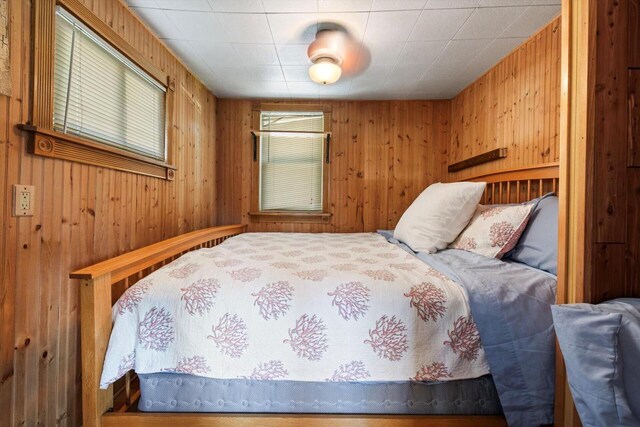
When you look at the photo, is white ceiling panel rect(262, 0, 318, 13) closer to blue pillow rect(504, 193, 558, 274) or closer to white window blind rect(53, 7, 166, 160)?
white window blind rect(53, 7, 166, 160)

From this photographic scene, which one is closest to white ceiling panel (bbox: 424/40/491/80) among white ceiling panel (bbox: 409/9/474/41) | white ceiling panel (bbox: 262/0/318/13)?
white ceiling panel (bbox: 409/9/474/41)

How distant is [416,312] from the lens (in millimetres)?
916

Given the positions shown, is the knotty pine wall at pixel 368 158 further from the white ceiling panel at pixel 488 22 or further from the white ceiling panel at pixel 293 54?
the white ceiling panel at pixel 488 22

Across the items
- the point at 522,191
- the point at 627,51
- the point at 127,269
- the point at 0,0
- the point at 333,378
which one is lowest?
the point at 333,378

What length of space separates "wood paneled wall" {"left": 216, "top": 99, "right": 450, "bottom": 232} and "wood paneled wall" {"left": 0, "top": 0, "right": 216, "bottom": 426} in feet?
4.42

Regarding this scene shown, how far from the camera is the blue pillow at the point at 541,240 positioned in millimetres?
1115

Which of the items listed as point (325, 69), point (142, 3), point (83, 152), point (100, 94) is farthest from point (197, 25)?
point (83, 152)

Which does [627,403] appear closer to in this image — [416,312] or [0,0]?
[416,312]

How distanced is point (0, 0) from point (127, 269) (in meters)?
1.02

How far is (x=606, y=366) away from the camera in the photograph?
1.97 feet

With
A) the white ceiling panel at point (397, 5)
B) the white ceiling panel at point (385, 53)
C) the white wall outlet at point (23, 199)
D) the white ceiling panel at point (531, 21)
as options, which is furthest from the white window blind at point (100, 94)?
the white ceiling panel at point (531, 21)

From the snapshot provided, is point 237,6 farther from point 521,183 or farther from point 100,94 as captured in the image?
point 521,183

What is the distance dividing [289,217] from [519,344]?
231cm

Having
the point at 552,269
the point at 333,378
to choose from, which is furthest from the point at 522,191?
the point at 333,378
